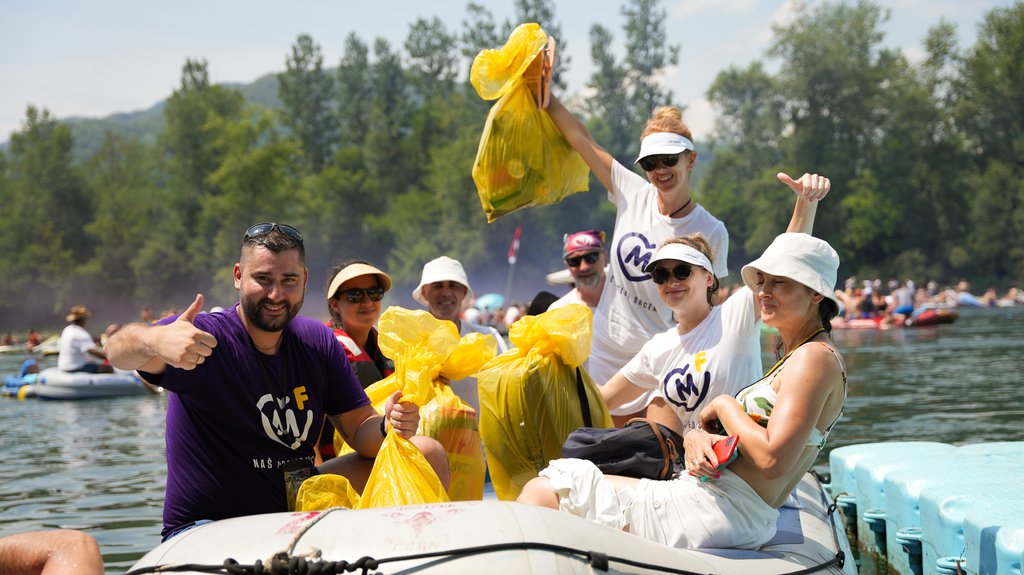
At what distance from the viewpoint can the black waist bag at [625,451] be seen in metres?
3.69

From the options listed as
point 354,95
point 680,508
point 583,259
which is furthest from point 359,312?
point 354,95

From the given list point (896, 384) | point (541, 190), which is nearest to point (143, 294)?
point (896, 384)

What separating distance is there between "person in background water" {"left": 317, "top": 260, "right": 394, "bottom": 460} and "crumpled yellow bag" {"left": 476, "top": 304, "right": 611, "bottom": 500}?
1.06 m

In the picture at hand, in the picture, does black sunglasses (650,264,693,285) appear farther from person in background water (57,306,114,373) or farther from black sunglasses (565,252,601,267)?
person in background water (57,306,114,373)

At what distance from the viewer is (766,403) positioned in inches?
132

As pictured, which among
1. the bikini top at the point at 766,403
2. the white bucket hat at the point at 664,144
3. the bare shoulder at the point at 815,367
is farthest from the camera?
the white bucket hat at the point at 664,144

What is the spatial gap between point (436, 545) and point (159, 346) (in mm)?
1122

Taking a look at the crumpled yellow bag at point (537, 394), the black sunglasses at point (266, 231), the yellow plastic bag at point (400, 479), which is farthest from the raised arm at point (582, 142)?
the yellow plastic bag at point (400, 479)

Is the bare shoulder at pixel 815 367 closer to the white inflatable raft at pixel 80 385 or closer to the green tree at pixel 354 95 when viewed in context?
the white inflatable raft at pixel 80 385

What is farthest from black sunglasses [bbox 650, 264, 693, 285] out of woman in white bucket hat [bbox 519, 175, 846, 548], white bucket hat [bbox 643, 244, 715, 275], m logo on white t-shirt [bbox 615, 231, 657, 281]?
woman in white bucket hat [bbox 519, 175, 846, 548]

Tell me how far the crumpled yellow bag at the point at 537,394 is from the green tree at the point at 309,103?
233 ft

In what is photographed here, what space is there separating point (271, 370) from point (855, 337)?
25046 millimetres

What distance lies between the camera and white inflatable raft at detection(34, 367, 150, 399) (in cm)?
1786

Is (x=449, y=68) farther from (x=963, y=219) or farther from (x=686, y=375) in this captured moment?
(x=686, y=375)
